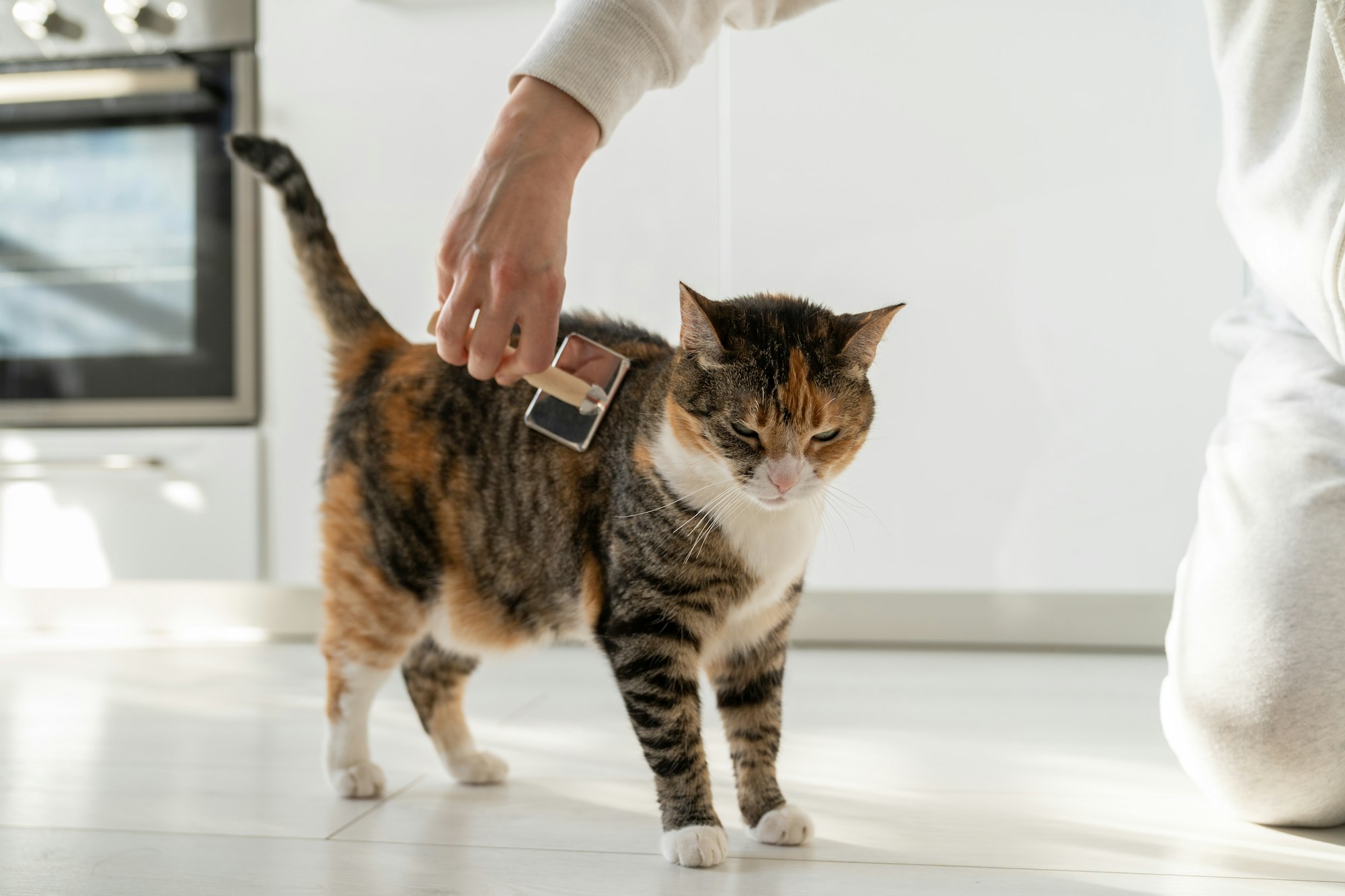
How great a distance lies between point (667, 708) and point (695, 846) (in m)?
0.13

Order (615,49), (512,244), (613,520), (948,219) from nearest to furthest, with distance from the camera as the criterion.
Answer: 1. (512,244)
2. (615,49)
3. (613,520)
4. (948,219)

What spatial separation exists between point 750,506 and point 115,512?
175cm

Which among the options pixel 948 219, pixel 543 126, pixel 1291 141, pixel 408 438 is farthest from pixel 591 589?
pixel 948 219

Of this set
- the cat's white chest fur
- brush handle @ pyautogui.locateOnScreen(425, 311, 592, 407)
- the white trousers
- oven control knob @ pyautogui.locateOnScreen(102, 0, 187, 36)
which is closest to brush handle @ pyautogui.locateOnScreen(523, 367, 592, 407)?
brush handle @ pyautogui.locateOnScreen(425, 311, 592, 407)

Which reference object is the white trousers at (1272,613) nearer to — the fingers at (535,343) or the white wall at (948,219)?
the white wall at (948,219)

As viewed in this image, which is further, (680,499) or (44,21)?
(44,21)

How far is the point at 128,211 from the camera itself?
2381 mm

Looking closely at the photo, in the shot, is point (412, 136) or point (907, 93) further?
point (412, 136)

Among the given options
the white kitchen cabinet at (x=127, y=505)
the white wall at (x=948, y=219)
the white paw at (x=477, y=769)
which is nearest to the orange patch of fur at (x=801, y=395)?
the white paw at (x=477, y=769)

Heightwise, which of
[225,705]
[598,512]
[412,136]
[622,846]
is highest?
[412,136]

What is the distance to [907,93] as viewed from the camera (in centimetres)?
212

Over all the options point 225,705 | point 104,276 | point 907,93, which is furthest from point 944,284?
point 104,276

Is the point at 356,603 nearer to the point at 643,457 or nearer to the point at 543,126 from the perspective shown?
the point at 643,457

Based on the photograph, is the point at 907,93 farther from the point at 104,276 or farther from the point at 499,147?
the point at 104,276
